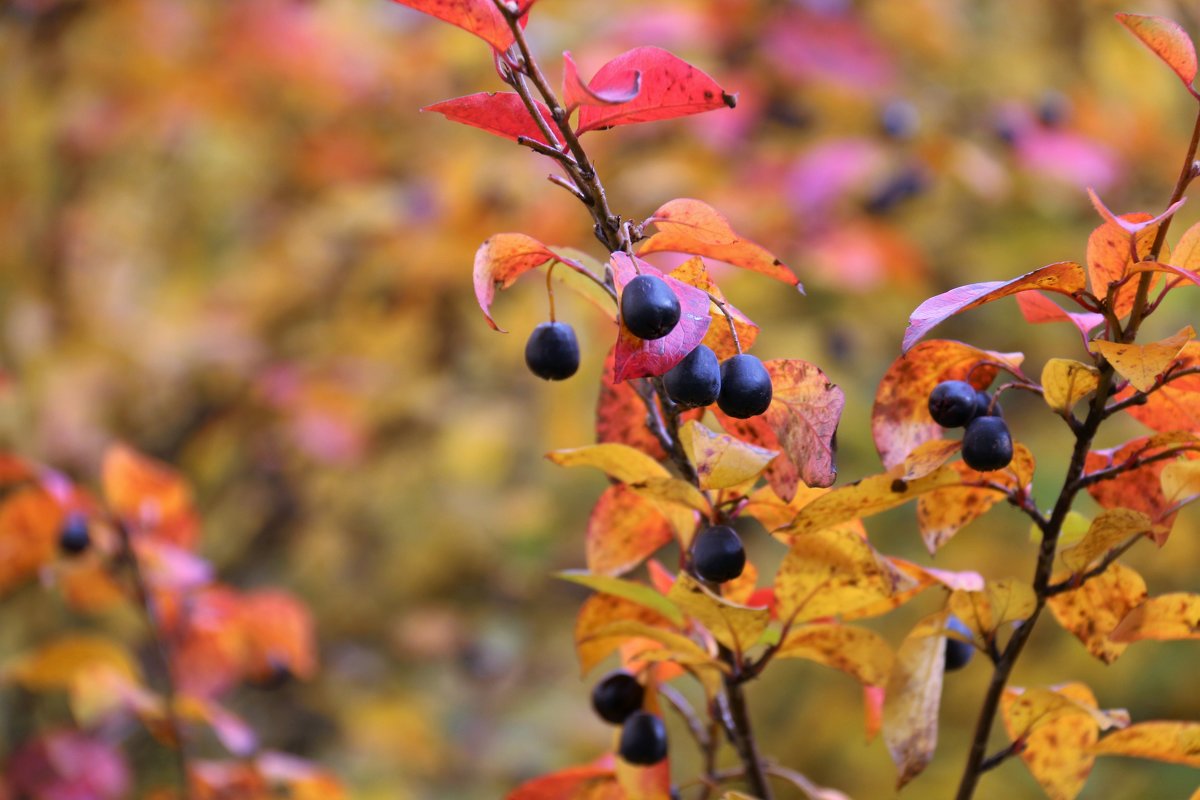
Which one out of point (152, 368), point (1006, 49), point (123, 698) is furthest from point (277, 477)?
point (1006, 49)

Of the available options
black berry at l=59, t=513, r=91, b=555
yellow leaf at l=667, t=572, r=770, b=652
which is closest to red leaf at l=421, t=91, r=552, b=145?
yellow leaf at l=667, t=572, r=770, b=652

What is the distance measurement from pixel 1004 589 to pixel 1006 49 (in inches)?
67.2

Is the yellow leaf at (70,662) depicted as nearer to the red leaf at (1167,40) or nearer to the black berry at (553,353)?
the black berry at (553,353)

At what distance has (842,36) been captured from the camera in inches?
71.4

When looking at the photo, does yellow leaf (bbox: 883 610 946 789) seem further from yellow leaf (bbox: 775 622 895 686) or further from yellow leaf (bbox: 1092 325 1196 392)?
yellow leaf (bbox: 1092 325 1196 392)

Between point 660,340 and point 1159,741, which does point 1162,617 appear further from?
point 660,340

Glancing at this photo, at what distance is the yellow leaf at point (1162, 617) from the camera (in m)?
0.60

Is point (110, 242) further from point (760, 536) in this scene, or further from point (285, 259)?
point (760, 536)

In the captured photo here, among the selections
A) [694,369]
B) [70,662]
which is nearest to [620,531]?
[694,369]

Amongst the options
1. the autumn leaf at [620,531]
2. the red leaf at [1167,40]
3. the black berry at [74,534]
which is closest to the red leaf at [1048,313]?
the red leaf at [1167,40]

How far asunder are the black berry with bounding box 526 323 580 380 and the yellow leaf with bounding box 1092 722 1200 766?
0.38 metres

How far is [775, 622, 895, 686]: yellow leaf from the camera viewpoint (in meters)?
0.63

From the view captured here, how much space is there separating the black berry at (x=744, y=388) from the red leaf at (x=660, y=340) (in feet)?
0.11

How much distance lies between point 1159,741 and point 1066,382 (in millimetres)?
227
